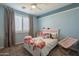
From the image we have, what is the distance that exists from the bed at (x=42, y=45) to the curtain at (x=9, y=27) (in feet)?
0.86

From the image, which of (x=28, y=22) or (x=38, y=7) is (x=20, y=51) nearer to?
(x=28, y=22)

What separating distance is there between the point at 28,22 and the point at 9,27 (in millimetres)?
339

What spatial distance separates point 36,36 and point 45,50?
0.94 feet

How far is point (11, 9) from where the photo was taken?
170 cm

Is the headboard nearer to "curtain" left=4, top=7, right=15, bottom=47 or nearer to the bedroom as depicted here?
the bedroom

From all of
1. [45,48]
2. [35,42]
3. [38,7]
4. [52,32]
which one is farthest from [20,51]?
[38,7]

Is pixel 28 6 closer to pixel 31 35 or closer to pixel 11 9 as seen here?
pixel 11 9

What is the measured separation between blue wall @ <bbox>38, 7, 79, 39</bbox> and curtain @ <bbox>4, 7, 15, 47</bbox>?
487mm

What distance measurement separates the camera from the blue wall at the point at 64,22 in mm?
1677

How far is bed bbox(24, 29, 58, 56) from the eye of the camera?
1.66m

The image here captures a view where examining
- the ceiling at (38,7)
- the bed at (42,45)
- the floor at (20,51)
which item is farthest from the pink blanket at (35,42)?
the ceiling at (38,7)

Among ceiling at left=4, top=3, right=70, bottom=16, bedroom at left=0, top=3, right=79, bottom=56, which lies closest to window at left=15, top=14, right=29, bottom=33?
bedroom at left=0, top=3, right=79, bottom=56

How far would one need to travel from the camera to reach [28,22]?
179 centimetres

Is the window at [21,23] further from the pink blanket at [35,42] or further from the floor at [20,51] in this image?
the floor at [20,51]
